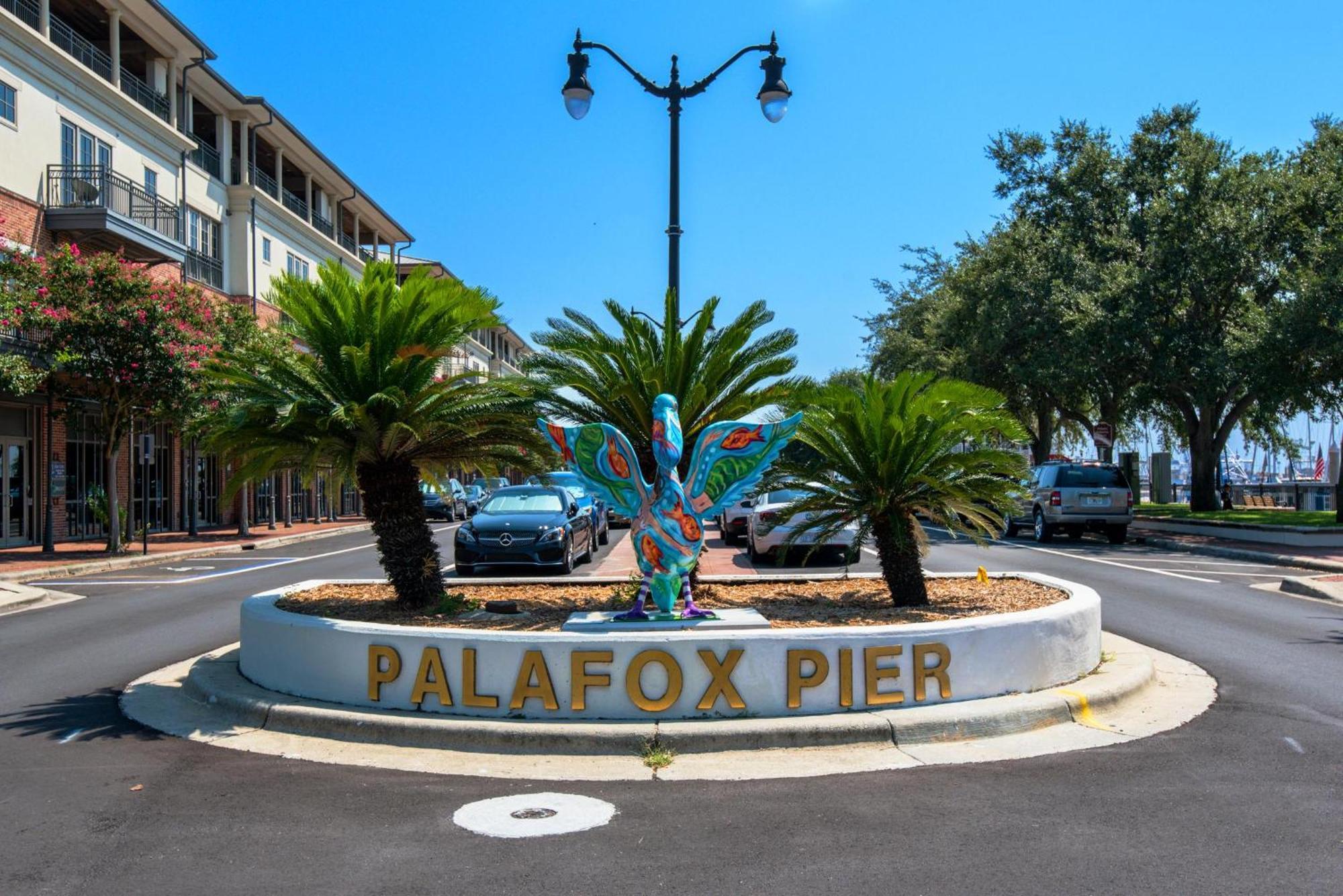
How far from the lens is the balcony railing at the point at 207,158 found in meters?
33.2

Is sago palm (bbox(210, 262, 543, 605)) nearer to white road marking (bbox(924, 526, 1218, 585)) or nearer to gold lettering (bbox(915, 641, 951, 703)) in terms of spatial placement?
gold lettering (bbox(915, 641, 951, 703))

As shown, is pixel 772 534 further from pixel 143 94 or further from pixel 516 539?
pixel 143 94

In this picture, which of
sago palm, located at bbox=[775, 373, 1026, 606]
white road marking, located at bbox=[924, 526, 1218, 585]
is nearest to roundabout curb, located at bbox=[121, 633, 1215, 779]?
sago palm, located at bbox=[775, 373, 1026, 606]

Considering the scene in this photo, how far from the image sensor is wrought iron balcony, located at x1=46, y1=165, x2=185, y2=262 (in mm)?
24359

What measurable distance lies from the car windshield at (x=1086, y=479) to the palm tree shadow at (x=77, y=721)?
2130 centimetres

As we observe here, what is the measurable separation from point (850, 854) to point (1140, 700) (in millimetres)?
4111

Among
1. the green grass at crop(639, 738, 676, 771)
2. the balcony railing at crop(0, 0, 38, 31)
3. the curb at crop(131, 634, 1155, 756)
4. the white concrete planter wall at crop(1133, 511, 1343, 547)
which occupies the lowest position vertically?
the green grass at crop(639, 738, 676, 771)

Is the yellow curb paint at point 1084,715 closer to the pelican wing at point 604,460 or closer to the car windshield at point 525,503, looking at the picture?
the pelican wing at point 604,460

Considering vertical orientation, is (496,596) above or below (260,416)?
below

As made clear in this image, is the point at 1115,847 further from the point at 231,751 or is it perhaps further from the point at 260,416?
the point at 260,416

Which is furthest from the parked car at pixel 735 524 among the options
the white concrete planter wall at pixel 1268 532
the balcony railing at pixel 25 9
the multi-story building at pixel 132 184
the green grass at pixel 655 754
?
the balcony railing at pixel 25 9

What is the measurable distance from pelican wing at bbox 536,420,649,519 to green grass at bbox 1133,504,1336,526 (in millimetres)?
21467

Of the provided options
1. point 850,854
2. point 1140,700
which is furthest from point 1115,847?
point 1140,700

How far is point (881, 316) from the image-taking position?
5494 centimetres
